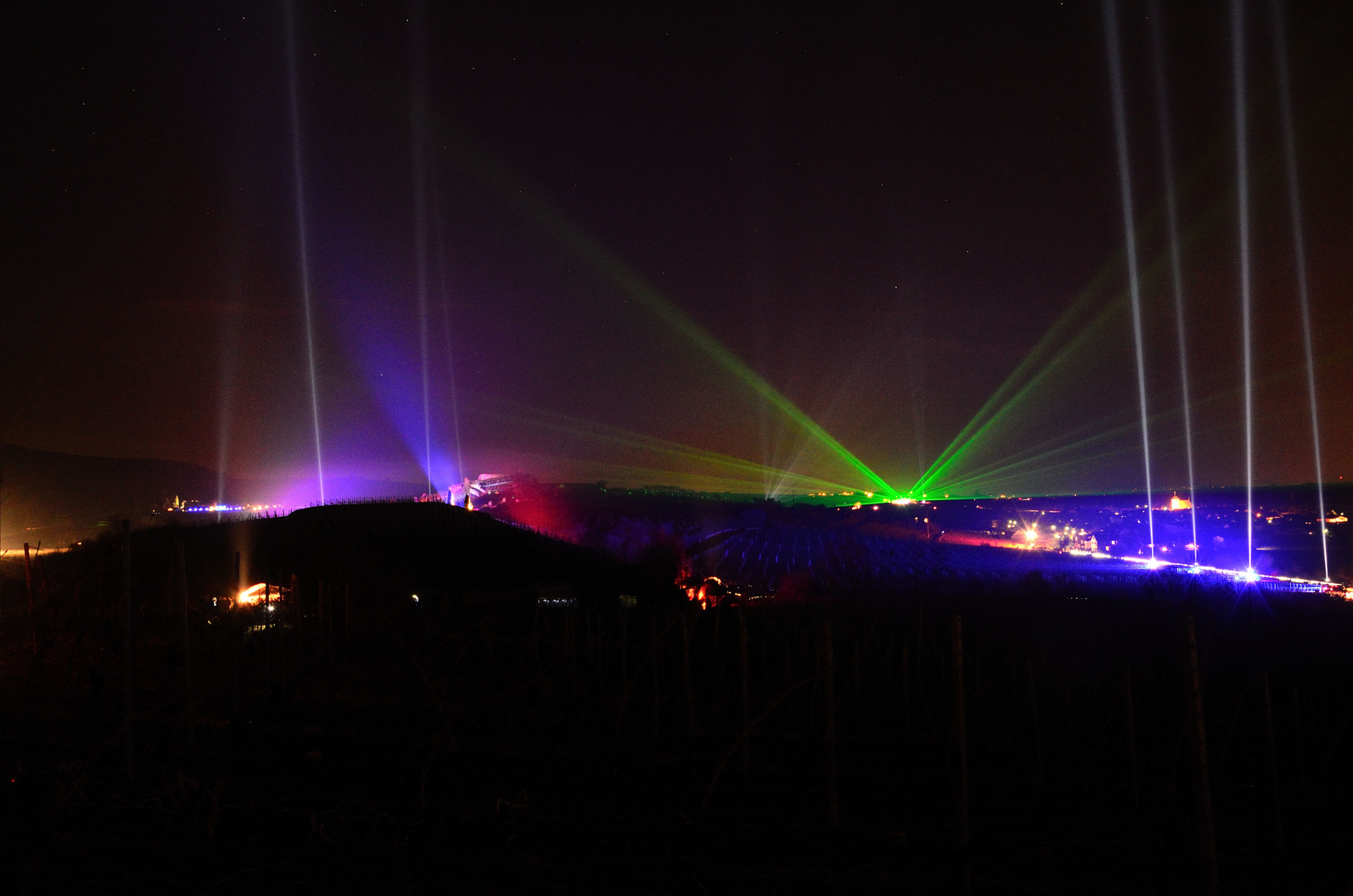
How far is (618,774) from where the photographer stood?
3994mm

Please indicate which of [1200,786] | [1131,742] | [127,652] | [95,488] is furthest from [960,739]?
[95,488]

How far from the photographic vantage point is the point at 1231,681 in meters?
13.6

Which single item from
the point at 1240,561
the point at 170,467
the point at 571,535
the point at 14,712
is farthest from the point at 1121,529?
the point at 170,467

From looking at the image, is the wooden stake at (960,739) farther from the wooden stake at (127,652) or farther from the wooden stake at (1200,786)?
the wooden stake at (127,652)

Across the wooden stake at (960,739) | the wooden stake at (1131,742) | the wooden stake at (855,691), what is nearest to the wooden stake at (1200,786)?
the wooden stake at (960,739)

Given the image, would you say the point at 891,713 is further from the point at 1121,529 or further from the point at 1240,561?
the point at 1121,529

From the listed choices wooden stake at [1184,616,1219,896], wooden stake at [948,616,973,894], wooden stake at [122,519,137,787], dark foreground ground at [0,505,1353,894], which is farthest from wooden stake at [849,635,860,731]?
wooden stake at [122,519,137,787]

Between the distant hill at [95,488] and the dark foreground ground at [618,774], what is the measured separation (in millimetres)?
53077

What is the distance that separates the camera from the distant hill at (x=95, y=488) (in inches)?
2400

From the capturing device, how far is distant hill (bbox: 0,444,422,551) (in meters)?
61.0

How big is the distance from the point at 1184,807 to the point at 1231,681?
8167 millimetres

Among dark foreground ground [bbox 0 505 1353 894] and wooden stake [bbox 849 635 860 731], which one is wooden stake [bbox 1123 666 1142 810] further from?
wooden stake [bbox 849 635 860 731]

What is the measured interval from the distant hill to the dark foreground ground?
53.1 metres

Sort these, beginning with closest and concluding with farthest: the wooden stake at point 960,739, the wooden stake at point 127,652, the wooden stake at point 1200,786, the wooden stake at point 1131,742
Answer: the wooden stake at point 1200,786 < the wooden stake at point 960,739 < the wooden stake at point 127,652 < the wooden stake at point 1131,742
